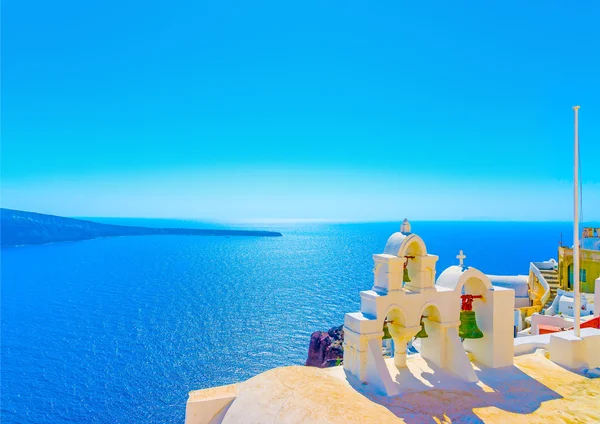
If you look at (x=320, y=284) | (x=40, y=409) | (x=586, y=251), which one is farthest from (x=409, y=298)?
(x=320, y=284)

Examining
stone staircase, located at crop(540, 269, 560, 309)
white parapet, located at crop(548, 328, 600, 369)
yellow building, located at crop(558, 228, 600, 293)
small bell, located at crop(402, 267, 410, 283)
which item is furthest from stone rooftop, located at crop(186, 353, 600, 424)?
stone staircase, located at crop(540, 269, 560, 309)

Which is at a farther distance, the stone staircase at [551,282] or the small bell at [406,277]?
the stone staircase at [551,282]

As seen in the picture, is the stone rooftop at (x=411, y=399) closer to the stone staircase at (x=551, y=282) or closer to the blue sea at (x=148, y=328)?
the stone staircase at (x=551, y=282)

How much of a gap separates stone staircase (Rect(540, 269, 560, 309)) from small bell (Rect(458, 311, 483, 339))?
92.4ft

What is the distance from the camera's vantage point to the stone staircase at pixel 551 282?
38.5 meters

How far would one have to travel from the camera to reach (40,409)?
3938 centimetres

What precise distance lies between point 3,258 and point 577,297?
581ft

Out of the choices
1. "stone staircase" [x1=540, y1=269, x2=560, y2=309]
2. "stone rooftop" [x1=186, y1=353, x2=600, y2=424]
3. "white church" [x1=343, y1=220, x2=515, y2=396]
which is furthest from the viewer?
"stone staircase" [x1=540, y1=269, x2=560, y2=309]

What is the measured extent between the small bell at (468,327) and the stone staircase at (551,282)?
92.4 feet

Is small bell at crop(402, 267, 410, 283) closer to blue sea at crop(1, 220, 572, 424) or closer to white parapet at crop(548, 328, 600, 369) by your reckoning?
white parapet at crop(548, 328, 600, 369)

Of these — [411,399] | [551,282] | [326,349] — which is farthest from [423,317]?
[551,282]

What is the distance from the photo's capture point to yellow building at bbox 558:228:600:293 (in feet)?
120

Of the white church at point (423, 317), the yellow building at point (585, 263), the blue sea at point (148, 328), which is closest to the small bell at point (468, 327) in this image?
the white church at point (423, 317)

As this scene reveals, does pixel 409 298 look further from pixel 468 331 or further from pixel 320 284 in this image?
pixel 320 284
